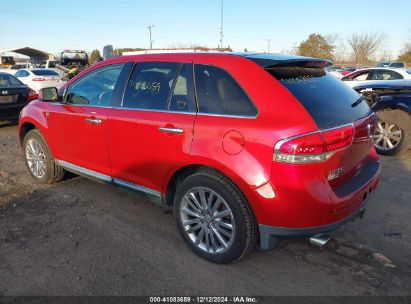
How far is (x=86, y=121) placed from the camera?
13.0ft

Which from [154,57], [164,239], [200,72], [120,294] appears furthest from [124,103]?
[120,294]

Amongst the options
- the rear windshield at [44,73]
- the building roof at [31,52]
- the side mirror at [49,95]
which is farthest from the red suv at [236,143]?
the building roof at [31,52]

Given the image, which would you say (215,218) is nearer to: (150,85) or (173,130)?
(173,130)

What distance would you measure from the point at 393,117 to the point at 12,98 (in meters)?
8.57

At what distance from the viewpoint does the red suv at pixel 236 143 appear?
256 centimetres

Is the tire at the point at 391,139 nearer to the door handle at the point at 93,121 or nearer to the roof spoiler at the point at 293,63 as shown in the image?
the roof spoiler at the point at 293,63

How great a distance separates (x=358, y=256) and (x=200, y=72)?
2.09 meters

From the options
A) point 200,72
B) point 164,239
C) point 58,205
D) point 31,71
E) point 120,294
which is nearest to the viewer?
point 120,294

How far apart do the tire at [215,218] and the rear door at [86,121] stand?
1161 millimetres

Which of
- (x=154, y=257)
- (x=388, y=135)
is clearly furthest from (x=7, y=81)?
(x=388, y=135)

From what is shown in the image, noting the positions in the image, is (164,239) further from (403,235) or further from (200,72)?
(403,235)

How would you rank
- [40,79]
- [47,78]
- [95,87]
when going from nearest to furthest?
1. [95,87]
2. [40,79]
3. [47,78]

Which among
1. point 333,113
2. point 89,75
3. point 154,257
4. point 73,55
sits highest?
point 73,55

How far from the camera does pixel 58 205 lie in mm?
4305
